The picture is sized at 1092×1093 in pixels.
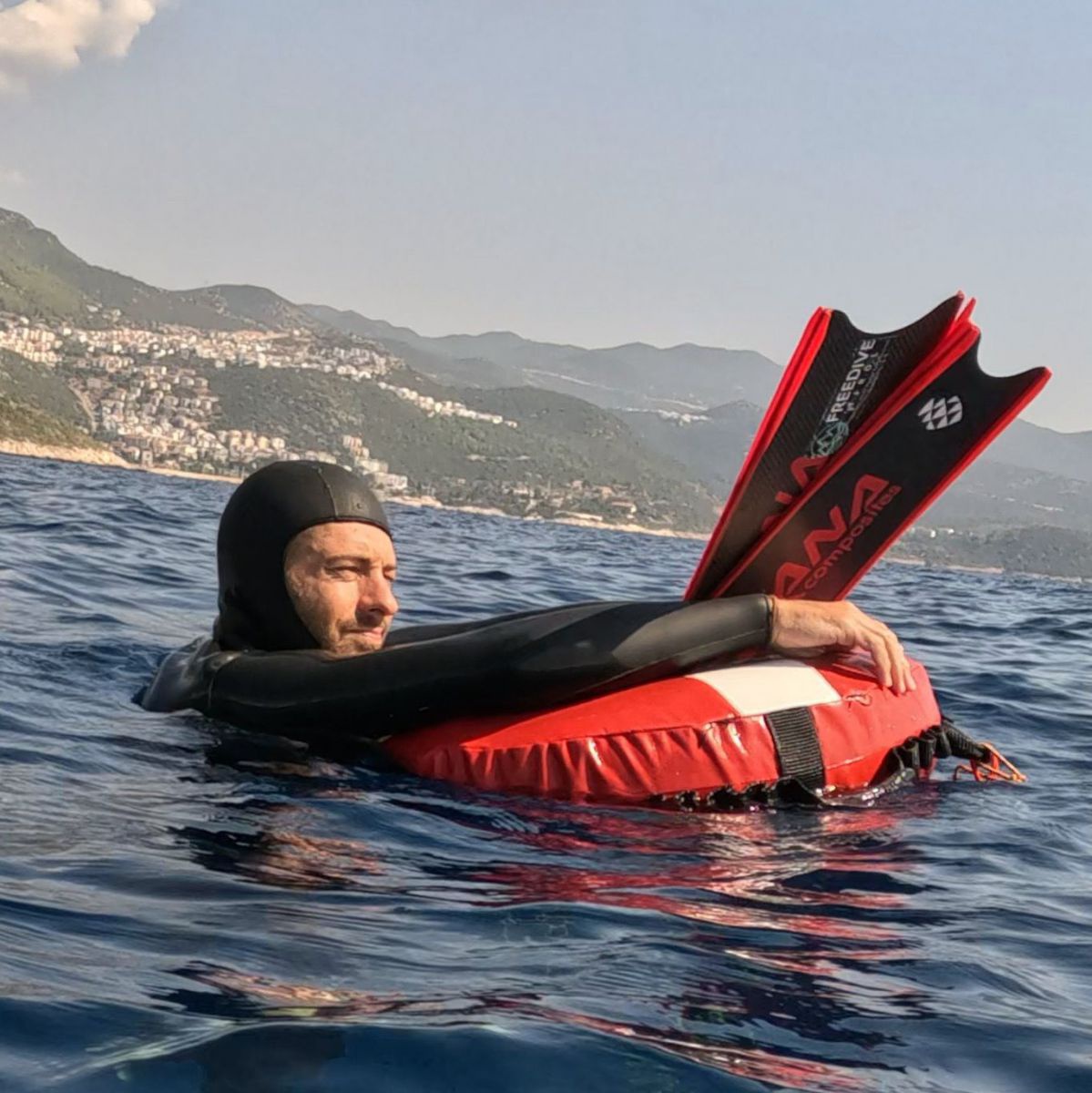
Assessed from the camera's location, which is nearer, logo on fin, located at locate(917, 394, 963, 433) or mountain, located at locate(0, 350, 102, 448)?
logo on fin, located at locate(917, 394, 963, 433)

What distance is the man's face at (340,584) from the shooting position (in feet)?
21.0

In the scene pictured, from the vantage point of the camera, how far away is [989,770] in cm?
706

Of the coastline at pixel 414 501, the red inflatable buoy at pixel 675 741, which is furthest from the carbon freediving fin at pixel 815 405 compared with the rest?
the coastline at pixel 414 501

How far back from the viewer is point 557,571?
25.6 metres

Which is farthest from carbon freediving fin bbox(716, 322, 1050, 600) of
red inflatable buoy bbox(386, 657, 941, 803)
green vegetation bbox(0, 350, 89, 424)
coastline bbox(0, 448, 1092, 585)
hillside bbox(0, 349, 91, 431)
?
hillside bbox(0, 349, 91, 431)

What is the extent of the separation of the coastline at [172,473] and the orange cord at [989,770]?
320 ft

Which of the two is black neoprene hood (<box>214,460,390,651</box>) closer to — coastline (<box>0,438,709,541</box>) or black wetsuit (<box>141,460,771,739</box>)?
black wetsuit (<box>141,460,771,739</box>)

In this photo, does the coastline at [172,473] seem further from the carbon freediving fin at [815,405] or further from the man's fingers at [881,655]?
the man's fingers at [881,655]

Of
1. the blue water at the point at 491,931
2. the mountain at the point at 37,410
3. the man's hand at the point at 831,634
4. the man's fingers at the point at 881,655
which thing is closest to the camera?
the blue water at the point at 491,931

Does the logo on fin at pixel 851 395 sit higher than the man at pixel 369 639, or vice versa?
the logo on fin at pixel 851 395

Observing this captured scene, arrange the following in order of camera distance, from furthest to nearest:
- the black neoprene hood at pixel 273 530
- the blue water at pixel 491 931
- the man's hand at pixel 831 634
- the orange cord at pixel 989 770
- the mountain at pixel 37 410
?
1. the mountain at pixel 37 410
2. the orange cord at pixel 989 770
3. the black neoprene hood at pixel 273 530
4. the man's hand at pixel 831 634
5. the blue water at pixel 491 931

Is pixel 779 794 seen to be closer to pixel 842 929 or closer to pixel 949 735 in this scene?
pixel 949 735

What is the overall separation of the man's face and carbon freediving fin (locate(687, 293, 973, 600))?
145 cm

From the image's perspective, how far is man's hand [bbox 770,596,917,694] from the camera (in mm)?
6207
